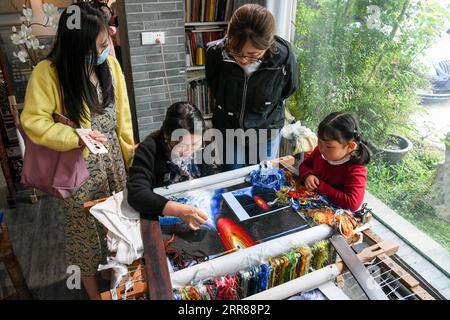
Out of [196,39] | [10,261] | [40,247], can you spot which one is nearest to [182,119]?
[10,261]

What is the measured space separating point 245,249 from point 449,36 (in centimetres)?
151

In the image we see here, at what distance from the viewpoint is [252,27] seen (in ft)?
4.89

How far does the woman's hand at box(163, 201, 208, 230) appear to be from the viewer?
1233 millimetres

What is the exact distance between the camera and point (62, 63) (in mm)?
1279

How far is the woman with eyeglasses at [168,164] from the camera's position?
124 cm

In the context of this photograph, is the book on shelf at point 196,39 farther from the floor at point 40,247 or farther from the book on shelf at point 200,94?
the floor at point 40,247

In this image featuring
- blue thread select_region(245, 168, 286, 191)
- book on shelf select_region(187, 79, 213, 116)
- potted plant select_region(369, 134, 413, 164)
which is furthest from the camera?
book on shelf select_region(187, 79, 213, 116)

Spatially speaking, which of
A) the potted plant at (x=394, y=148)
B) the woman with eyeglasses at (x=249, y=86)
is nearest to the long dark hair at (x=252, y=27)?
the woman with eyeglasses at (x=249, y=86)

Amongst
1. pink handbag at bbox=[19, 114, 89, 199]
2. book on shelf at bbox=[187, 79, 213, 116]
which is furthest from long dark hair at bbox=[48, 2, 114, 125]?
book on shelf at bbox=[187, 79, 213, 116]

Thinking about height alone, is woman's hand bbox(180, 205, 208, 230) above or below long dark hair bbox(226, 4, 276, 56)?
below

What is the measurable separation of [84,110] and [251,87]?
809 mm

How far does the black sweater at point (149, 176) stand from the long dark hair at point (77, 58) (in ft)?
0.89

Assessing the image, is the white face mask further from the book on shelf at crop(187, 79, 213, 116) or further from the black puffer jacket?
the book on shelf at crop(187, 79, 213, 116)
